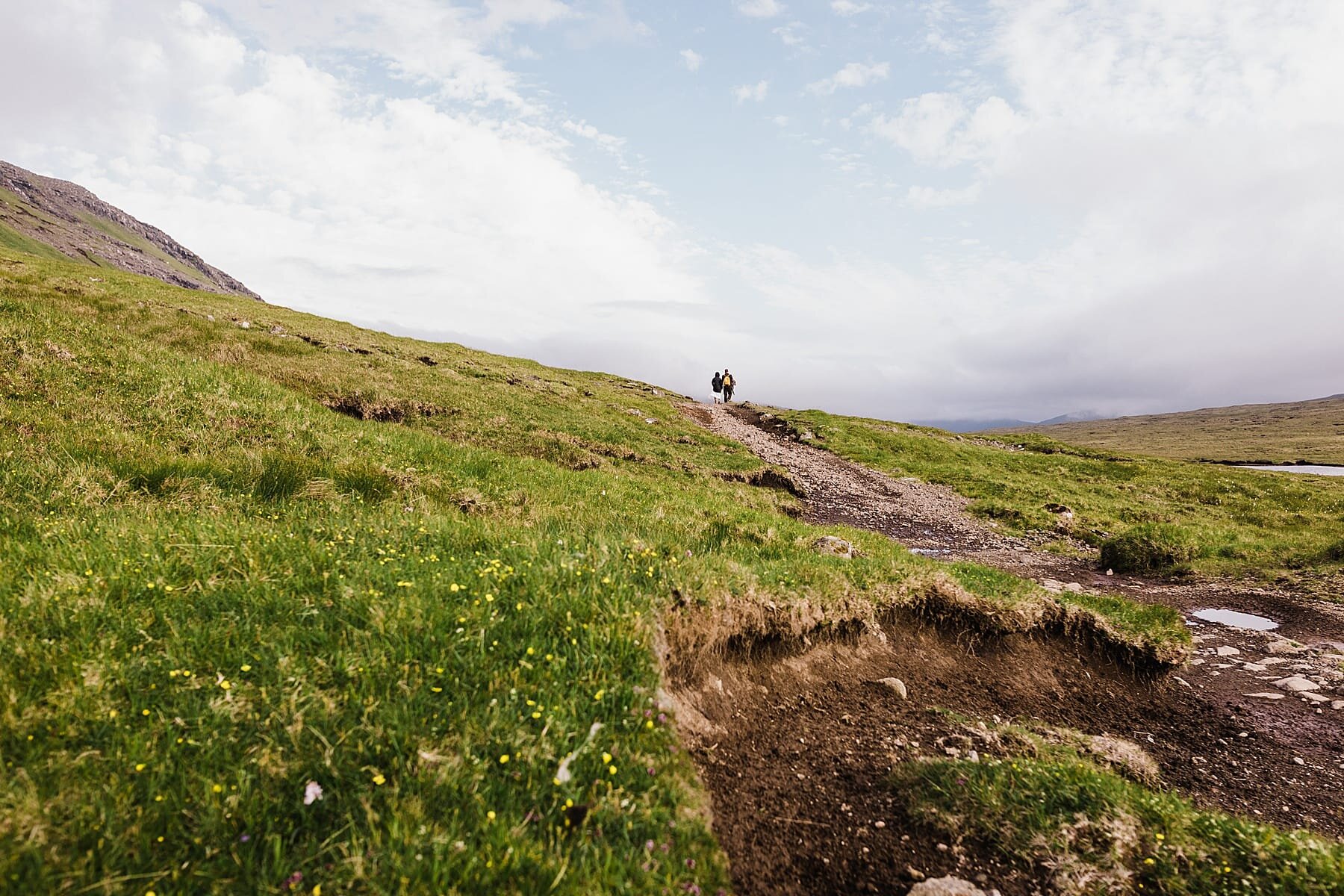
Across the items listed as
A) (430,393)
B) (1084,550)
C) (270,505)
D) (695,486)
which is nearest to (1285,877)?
(270,505)

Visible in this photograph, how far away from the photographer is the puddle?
11.8m

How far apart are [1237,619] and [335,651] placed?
17024mm

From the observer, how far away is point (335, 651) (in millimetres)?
4867

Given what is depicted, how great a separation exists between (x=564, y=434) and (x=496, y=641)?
17.6 m

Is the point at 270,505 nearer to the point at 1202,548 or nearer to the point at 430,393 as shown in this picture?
the point at 430,393

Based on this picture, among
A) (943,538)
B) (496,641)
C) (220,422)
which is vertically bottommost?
(943,538)

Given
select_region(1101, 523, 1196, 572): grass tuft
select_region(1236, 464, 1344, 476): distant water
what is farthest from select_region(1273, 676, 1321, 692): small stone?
select_region(1236, 464, 1344, 476): distant water

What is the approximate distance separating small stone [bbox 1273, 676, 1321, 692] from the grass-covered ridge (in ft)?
4.36

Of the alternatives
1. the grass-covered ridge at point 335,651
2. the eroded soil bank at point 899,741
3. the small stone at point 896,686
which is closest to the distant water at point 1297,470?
the eroded soil bank at point 899,741

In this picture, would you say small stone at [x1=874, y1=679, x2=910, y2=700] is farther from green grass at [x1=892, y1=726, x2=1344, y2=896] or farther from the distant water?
the distant water

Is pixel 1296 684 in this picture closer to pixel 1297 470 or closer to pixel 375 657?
pixel 375 657

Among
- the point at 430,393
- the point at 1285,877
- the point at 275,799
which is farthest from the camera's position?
the point at 430,393

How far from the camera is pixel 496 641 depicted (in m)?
5.27

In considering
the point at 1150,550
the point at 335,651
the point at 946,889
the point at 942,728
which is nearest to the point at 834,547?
the point at 942,728
